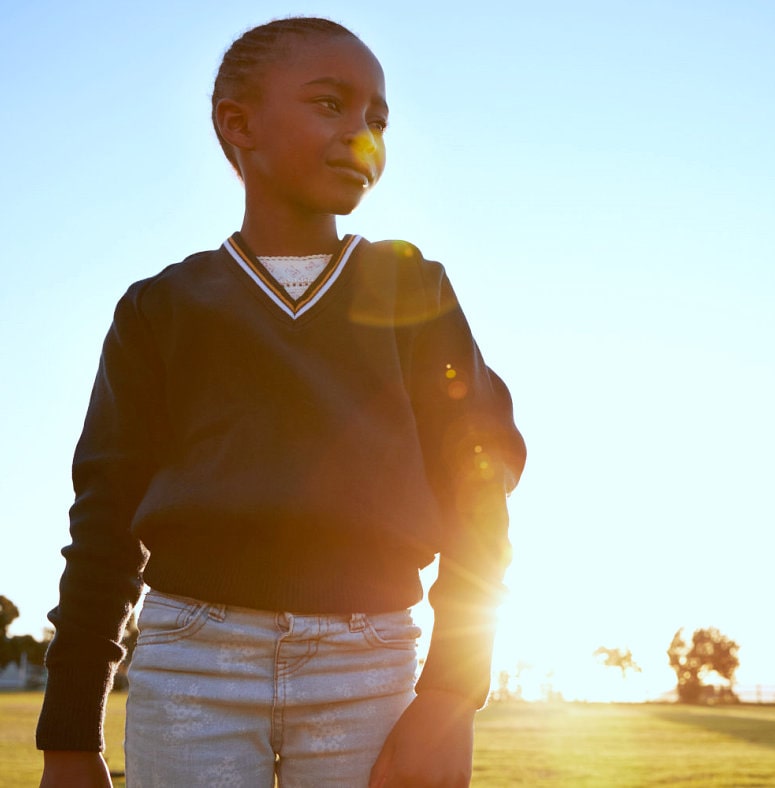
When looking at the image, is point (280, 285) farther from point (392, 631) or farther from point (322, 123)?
point (392, 631)

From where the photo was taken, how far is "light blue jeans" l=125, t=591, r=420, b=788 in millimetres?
1685

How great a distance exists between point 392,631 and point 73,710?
2.15 ft

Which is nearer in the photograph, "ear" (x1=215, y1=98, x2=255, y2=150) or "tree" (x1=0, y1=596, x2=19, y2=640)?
"ear" (x1=215, y1=98, x2=255, y2=150)

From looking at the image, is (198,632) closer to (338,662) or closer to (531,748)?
(338,662)

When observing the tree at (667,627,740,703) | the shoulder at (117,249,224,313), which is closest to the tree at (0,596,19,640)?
the tree at (667,627,740,703)

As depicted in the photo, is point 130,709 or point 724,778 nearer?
point 130,709

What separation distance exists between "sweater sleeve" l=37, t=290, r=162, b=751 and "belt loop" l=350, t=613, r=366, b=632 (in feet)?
1.72

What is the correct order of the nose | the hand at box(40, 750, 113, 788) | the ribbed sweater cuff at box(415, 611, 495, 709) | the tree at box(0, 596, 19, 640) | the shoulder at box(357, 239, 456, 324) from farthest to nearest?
the tree at box(0, 596, 19, 640)
the shoulder at box(357, 239, 456, 324)
the nose
the hand at box(40, 750, 113, 788)
the ribbed sweater cuff at box(415, 611, 495, 709)

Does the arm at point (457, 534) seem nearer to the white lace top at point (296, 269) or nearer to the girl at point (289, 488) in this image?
the girl at point (289, 488)

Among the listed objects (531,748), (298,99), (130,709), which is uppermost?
(298,99)

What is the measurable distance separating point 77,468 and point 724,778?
27.8ft

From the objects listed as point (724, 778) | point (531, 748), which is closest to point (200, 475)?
point (724, 778)

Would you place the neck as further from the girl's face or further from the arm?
the arm

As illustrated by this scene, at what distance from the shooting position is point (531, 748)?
41.6 feet
